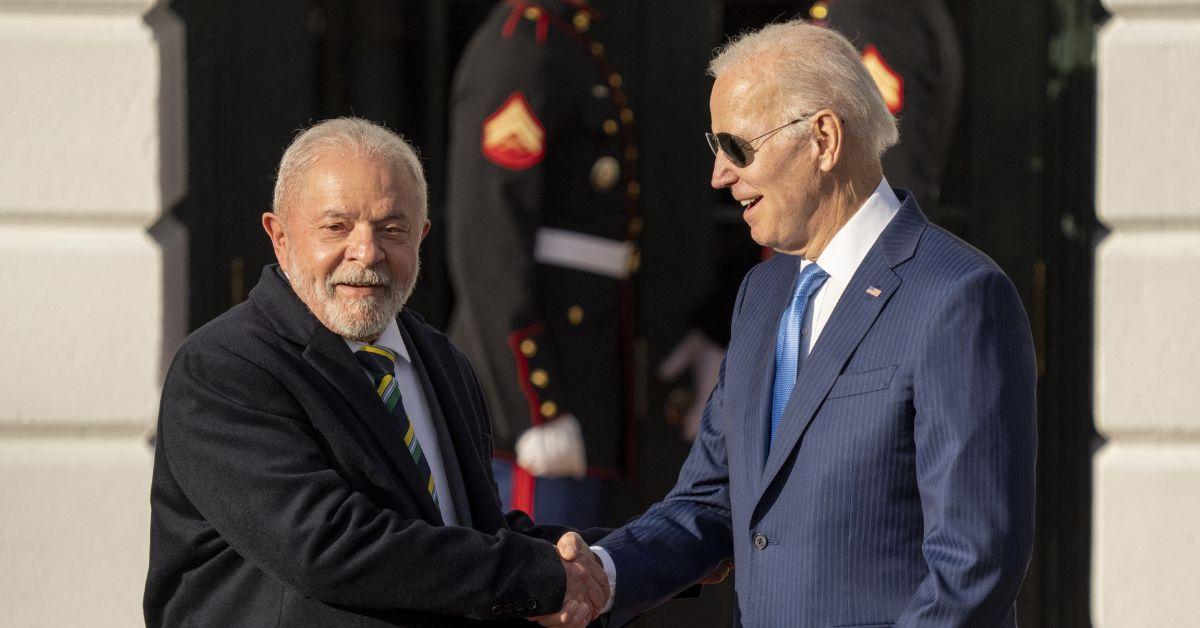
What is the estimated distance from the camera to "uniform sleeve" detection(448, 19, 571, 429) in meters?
4.06

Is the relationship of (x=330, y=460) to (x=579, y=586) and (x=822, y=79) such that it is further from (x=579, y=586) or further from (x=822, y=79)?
(x=822, y=79)

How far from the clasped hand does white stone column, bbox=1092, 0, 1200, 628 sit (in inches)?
73.1

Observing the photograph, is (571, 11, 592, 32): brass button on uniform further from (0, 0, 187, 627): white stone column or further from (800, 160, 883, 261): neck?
(800, 160, 883, 261): neck

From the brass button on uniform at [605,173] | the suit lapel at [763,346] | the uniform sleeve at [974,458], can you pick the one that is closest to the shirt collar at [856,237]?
the suit lapel at [763,346]

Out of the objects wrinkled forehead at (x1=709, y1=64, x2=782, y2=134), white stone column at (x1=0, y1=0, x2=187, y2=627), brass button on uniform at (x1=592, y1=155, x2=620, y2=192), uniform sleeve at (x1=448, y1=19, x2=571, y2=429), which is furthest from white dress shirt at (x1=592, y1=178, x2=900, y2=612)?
white stone column at (x1=0, y1=0, x2=187, y2=627)

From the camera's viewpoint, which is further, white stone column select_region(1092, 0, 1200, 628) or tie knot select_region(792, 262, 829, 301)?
white stone column select_region(1092, 0, 1200, 628)

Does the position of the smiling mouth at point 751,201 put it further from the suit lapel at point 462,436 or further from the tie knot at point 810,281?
the suit lapel at point 462,436

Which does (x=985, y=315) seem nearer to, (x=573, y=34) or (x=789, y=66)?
(x=789, y=66)

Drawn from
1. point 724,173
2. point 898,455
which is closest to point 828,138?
point 724,173

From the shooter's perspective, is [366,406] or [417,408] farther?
[417,408]

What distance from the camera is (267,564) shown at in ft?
8.10

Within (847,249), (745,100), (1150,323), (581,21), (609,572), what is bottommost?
(609,572)

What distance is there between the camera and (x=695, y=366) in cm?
451

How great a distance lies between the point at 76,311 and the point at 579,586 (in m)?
1.88
